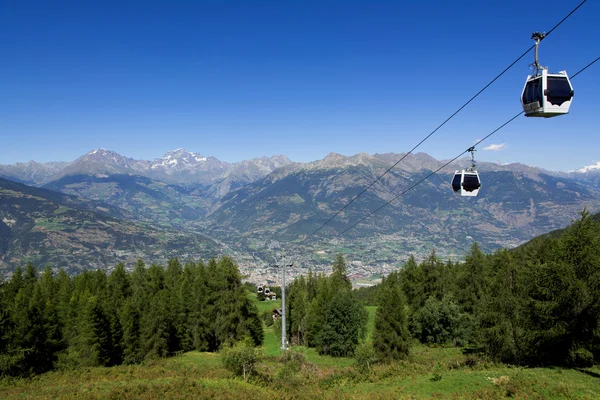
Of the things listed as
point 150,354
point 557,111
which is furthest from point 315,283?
point 557,111

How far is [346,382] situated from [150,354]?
29.1 metres

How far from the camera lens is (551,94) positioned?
36.1 ft

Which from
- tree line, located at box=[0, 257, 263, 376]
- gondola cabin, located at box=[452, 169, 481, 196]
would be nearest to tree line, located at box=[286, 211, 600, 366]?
tree line, located at box=[0, 257, 263, 376]

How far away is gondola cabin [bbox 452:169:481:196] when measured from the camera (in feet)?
57.6

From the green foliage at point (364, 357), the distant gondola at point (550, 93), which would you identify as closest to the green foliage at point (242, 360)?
the green foliage at point (364, 357)

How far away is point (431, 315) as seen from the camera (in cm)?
5725

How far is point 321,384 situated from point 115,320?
30.0 m

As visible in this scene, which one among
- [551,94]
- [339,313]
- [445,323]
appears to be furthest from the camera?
[445,323]

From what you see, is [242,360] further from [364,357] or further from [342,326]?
[342,326]

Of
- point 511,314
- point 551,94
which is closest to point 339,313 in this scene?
point 511,314

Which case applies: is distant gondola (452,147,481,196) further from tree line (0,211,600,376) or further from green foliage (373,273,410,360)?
green foliage (373,273,410,360)

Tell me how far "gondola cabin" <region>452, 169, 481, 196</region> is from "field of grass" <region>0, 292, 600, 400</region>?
42.0 feet

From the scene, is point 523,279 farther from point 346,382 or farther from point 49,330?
point 49,330

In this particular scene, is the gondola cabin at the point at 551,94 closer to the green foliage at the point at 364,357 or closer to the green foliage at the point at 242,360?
the green foliage at the point at 242,360
